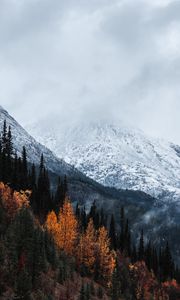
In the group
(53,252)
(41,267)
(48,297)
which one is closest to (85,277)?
(53,252)

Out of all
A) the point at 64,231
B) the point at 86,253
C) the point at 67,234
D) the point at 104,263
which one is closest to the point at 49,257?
the point at 86,253

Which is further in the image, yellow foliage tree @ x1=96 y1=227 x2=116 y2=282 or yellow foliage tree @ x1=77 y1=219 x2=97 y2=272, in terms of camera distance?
yellow foliage tree @ x1=96 y1=227 x2=116 y2=282

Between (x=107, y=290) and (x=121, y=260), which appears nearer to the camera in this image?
(x=107, y=290)

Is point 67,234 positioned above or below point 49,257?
above

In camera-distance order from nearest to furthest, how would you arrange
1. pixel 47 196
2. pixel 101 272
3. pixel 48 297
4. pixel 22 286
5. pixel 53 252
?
pixel 22 286 < pixel 48 297 < pixel 53 252 < pixel 101 272 < pixel 47 196

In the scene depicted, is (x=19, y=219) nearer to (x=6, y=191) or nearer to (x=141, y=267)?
(x=6, y=191)

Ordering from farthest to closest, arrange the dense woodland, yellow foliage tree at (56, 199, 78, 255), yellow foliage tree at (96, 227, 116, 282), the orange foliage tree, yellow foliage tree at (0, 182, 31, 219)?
yellow foliage tree at (96, 227, 116, 282) → yellow foliage tree at (56, 199, 78, 255) → the orange foliage tree → yellow foliage tree at (0, 182, 31, 219) → the dense woodland

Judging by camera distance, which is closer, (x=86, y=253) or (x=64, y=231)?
(x=86, y=253)

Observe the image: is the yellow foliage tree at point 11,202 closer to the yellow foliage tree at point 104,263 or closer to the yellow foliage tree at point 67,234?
the yellow foliage tree at point 67,234

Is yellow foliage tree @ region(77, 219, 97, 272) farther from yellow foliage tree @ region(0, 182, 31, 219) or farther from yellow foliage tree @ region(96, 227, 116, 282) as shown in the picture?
yellow foliage tree @ region(0, 182, 31, 219)

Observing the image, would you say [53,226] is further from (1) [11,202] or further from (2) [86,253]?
(1) [11,202]

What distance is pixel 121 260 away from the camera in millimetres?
185250

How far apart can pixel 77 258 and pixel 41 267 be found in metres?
37.3

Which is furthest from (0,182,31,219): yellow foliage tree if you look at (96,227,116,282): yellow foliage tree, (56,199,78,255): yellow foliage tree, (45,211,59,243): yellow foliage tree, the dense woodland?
(96,227,116,282): yellow foliage tree
